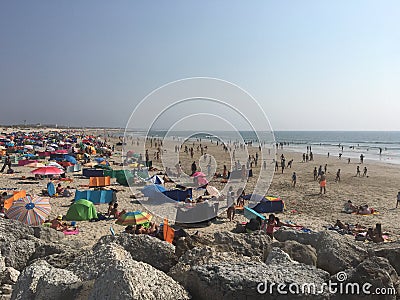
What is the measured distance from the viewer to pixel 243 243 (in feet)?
19.5

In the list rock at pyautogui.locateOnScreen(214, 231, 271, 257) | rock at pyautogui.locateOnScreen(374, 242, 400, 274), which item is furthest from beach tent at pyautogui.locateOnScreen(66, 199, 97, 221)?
rock at pyautogui.locateOnScreen(374, 242, 400, 274)

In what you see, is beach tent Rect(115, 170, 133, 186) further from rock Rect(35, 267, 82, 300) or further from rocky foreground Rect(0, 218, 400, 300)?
rock Rect(35, 267, 82, 300)

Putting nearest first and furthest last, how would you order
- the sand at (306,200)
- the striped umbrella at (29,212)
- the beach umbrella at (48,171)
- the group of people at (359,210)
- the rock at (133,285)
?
the rock at (133,285) < the striped umbrella at (29,212) < the sand at (306,200) < the group of people at (359,210) < the beach umbrella at (48,171)

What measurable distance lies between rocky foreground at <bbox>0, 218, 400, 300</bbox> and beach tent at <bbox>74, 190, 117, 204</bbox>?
28.0 feet

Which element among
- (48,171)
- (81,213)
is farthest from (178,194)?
(48,171)

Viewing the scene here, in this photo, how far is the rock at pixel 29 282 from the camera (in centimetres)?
427

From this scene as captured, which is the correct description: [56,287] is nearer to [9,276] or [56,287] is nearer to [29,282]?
[29,282]

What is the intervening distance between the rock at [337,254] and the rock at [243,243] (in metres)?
0.94

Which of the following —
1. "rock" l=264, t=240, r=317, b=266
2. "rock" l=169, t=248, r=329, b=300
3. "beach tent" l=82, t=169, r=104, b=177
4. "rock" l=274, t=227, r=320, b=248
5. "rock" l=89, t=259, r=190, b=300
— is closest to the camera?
"rock" l=89, t=259, r=190, b=300

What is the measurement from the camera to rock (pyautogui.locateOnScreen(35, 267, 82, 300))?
4.00 m

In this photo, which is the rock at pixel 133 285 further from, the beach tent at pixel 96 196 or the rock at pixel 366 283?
the beach tent at pixel 96 196

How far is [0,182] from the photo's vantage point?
66.6 ft

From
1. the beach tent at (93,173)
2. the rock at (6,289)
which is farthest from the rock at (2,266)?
the beach tent at (93,173)

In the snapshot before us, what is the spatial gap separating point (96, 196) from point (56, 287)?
12.0 metres
